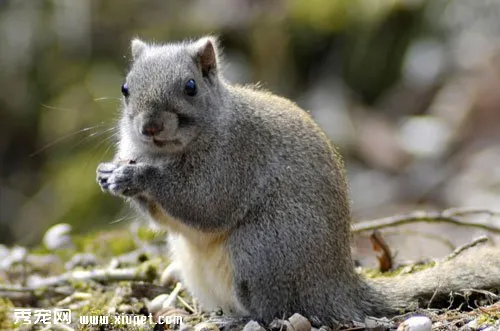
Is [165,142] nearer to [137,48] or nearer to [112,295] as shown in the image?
[137,48]

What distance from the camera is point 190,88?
560 centimetres

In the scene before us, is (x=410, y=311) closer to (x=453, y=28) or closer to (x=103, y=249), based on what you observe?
(x=103, y=249)

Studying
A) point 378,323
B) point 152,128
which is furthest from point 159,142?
point 378,323

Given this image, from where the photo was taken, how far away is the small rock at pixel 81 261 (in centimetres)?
690

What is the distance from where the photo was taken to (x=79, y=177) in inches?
470

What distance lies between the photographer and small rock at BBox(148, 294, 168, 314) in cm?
595

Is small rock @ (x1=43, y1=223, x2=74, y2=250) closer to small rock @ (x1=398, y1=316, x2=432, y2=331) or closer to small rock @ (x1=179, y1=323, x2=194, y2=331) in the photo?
small rock @ (x1=179, y1=323, x2=194, y2=331)

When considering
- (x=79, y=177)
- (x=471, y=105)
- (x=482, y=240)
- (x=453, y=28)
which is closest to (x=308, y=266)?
(x=482, y=240)

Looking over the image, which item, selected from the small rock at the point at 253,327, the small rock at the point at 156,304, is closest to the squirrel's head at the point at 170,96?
the small rock at the point at 156,304

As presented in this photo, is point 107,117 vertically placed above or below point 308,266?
above

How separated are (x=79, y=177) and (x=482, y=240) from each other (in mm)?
6739

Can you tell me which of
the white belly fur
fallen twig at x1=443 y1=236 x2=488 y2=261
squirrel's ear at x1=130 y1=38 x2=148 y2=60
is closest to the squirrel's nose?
the white belly fur

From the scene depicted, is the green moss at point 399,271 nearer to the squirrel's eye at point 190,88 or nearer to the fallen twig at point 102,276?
the fallen twig at point 102,276

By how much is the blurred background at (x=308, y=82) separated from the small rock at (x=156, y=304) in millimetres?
5601
